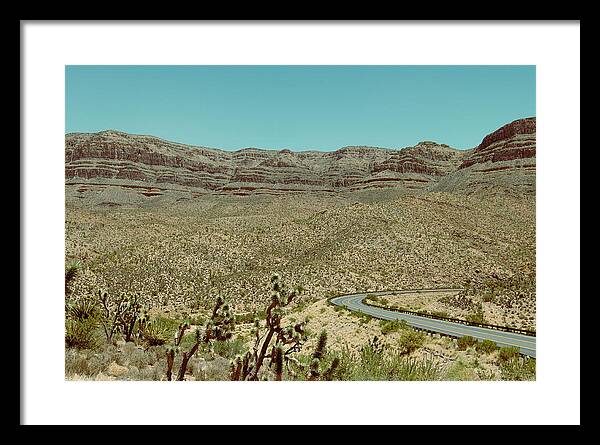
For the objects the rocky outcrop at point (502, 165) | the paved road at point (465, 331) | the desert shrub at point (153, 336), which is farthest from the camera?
the rocky outcrop at point (502, 165)

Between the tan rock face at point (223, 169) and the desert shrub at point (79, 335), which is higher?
the tan rock face at point (223, 169)

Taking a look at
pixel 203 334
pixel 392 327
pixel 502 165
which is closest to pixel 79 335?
pixel 203 334

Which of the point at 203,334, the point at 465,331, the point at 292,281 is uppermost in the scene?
the point at 203,334

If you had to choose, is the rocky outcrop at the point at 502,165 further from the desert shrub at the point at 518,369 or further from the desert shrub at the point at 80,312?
the desert shrub at the point at 80,312

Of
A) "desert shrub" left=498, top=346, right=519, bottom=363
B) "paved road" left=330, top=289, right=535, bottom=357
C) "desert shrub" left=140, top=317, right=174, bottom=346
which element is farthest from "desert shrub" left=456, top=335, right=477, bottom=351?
"desert shrub" left=140, top=317, right=174, bottom=346

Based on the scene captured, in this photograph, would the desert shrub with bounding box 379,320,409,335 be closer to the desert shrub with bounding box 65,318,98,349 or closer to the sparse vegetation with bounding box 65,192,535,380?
the sparse vegetation with bounding box 65,192,535,380

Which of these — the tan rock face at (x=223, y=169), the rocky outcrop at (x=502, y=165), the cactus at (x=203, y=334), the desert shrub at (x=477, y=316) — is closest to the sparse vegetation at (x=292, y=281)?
the cactus at (x=203, y=334)

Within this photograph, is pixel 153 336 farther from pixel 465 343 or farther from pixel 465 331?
pixel 465 331
